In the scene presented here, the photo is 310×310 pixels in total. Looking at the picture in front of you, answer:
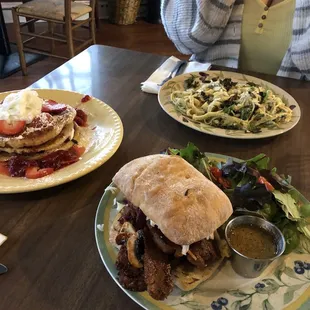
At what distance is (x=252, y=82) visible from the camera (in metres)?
1.65

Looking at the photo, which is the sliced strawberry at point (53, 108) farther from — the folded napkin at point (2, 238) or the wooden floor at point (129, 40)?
the wooden floor at point (129, 40)

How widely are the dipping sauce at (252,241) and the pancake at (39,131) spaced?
66 centimetres

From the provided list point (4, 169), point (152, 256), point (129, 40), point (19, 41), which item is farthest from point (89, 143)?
point (129, 40)

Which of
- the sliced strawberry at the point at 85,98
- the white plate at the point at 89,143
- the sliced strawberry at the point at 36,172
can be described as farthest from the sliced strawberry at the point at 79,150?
the sliced strawberry at the point at 85,98

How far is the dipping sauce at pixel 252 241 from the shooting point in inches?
32.1

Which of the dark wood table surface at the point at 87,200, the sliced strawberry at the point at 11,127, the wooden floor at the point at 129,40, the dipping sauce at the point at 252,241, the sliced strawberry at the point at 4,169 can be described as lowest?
the wooden floor at the point at 129,40

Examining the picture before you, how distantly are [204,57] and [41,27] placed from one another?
12.3ft

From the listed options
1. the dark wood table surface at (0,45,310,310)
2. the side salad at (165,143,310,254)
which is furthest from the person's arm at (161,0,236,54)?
the side salad at (165,143,310,254)

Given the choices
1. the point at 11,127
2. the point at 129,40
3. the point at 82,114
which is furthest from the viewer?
the point at 129,40

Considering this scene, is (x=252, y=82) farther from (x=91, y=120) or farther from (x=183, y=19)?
(x=91, y=120)

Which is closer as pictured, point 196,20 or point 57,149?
point 57,149

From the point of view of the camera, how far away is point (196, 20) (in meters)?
1.84

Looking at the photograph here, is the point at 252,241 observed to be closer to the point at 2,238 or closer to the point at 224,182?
the point at 224,182

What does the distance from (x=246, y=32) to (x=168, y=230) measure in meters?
1.60
